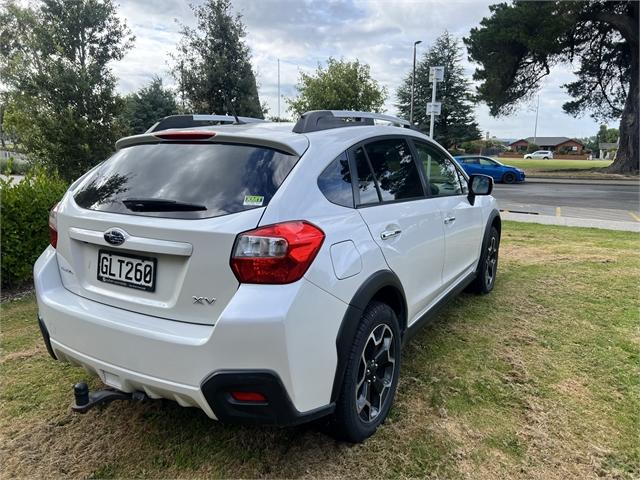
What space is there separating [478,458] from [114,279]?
80.5 inches

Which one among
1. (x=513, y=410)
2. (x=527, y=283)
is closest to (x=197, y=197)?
(x=513, y=410)

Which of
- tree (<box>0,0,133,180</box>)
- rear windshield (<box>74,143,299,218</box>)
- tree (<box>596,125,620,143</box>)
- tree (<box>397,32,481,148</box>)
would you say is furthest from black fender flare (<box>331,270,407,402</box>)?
tree (<box>596,125,620,143</box>)

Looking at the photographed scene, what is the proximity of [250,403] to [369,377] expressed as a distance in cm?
78

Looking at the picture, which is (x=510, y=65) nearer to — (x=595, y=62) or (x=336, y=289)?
(x=595, y=62)

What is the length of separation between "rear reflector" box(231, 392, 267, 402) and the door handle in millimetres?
1054

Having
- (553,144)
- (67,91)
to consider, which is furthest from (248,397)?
(553,144)

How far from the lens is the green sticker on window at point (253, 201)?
192 cm

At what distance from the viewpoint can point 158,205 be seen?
2037 millimetres

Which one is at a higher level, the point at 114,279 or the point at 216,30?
the point at 216,30

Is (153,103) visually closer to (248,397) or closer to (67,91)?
(67,91)

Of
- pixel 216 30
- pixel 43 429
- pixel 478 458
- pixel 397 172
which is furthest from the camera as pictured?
pixel 216 30

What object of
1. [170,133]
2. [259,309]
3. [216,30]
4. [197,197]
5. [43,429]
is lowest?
[43,429]

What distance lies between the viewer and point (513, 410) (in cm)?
271

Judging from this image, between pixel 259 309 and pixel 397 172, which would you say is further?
pixel 397 172
